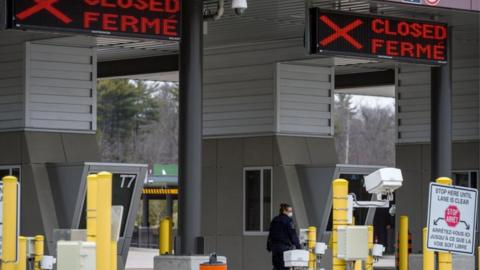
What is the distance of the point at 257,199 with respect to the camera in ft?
84.3

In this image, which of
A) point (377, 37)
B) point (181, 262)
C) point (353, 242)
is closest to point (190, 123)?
point (181, 262)

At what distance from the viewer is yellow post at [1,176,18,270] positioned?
525 inches

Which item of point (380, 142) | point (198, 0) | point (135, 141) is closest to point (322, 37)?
point (198, 0)

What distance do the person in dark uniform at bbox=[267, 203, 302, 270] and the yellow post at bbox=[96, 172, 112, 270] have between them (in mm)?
7975

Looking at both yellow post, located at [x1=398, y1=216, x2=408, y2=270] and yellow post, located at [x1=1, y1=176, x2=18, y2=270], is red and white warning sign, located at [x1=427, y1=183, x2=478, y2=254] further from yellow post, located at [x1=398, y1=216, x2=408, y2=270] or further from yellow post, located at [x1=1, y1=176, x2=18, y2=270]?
yellow post, located at [x1=398, y1=216, x2=408, y2=270]

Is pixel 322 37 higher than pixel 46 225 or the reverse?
higher

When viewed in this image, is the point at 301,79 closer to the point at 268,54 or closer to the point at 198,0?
the point at 268,54

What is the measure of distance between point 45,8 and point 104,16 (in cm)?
90

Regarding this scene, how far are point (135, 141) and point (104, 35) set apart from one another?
63368mm

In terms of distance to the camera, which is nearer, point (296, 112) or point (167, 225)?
point (167, 225)

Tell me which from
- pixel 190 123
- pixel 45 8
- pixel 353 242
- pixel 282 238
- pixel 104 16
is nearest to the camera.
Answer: pixel 353 242

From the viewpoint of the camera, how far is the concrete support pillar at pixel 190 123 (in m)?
18.8

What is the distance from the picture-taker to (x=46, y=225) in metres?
21.7

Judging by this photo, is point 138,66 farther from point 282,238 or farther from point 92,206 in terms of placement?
point 92,206
